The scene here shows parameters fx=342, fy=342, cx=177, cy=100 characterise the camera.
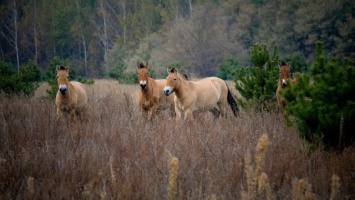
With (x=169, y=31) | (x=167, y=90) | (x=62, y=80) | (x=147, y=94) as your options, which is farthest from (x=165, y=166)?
(x=169, y=31)

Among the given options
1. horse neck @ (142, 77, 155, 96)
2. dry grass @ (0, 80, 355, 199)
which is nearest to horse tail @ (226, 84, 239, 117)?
horse neck @ (142, 77, 155, 96)

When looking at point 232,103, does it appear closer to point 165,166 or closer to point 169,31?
point 165,166

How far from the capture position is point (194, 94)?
29.9 ft

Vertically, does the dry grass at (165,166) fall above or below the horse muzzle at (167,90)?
below

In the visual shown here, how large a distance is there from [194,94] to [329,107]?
4.74 meters

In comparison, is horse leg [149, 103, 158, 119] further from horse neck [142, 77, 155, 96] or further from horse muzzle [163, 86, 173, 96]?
horse muzzle [163, 86, 173, 96]

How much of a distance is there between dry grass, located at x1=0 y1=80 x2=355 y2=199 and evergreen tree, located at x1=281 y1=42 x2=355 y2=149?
1.08ft

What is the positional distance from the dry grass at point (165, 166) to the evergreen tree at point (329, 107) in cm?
33

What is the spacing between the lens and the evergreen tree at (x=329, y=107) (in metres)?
4.63

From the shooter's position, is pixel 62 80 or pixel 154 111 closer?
pixel 62 80

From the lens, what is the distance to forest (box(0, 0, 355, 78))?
32.8 meters

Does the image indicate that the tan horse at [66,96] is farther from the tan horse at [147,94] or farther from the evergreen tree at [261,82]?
the evergreen tree at [261,82]

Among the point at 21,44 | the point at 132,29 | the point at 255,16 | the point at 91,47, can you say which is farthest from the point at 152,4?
the point at 21,44

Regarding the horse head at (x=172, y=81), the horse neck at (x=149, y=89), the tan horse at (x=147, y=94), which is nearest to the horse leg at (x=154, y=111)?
the tan horse at (x=147, y=94)
